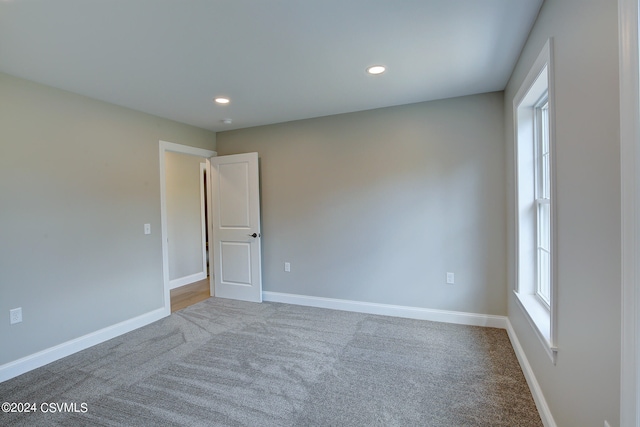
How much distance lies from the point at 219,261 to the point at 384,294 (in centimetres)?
240

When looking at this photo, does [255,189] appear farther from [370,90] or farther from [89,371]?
[89,371]

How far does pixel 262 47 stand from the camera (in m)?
2.16

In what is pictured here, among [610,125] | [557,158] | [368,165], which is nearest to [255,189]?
[368,165]

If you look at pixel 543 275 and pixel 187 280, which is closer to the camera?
pixel 543 275

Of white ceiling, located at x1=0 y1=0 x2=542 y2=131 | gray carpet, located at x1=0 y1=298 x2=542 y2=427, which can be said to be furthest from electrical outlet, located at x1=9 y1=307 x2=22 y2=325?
white ceiling, located at x1=0 y1=0 x2=542 y2=131

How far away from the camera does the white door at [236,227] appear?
4.23 m

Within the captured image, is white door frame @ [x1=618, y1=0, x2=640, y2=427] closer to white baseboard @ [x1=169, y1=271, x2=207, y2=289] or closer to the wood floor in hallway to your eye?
the wood floor in hallway

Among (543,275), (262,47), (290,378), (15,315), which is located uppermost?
(262,47)

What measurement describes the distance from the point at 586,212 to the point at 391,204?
234 centimetres

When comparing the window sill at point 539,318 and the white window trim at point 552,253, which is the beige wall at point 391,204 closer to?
the white window trim at point 552,253

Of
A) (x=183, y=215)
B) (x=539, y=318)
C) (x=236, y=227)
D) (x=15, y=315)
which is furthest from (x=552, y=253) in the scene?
(x=183, y=215)

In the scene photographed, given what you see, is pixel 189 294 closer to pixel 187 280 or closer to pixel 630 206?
pixel 187 280

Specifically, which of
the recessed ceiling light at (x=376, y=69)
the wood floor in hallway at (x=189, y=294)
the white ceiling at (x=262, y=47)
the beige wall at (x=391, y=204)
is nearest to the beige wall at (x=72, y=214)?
the white ceiling at (x=262, y=47)

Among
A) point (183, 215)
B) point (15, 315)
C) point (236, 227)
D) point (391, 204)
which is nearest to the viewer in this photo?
point (15, 315)
